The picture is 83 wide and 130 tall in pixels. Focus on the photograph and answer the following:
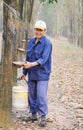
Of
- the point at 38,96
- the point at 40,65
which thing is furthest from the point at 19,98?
the point at 40,65

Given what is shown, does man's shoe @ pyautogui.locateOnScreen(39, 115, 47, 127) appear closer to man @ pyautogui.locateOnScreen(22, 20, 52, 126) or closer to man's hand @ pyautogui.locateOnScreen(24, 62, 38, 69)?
man @ pyautogui.locateOnScreen(22, 20, 52, 126)

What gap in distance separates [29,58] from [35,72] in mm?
295

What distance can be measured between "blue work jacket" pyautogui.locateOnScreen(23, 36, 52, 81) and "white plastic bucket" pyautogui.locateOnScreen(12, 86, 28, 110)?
44 cm

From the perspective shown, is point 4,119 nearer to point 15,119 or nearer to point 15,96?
point 15,96

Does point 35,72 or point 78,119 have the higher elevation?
point 35,72

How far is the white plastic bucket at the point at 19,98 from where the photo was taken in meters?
8.00

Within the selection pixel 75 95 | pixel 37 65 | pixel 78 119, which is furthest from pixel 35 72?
pixel 75 95

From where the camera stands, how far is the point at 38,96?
8.32 metres

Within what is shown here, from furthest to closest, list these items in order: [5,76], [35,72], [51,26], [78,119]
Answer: [51,26], [78,119], [35,72], [5,76]

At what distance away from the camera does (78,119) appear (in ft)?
31.5

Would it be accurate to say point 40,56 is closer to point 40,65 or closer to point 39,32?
point 40,65

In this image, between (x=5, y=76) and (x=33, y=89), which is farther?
(x=33, y=89)

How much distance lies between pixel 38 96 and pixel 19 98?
0.46 metres

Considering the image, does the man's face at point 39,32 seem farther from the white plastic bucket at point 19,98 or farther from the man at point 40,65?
the white plastic bucket at point 19,98
